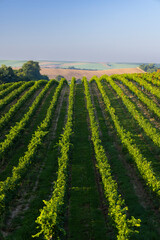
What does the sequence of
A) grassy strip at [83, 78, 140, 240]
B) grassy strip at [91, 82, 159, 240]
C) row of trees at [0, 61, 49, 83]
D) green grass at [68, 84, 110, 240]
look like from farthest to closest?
row of trees at [0, 61, 49, 83] → grassy strip at [91, 82, 159, 240] → green grass at [68, 84, 110, 240] → grassy strip at [83, 78, 140, 240]

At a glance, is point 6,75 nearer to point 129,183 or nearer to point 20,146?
point 20,146

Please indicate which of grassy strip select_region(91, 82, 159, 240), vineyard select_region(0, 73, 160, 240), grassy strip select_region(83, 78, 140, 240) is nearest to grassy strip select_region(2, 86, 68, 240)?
vineyard select_region(0, 73, 160, 240)

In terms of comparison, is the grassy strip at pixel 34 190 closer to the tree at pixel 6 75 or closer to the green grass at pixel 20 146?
the green grass at pixel 20 146

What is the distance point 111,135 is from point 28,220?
53.8ft

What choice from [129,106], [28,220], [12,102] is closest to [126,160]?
[28,220]

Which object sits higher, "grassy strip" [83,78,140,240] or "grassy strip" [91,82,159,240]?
"grassy strip" [83,78,140,240]

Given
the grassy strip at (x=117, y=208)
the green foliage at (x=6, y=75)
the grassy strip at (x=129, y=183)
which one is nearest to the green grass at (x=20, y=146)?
the grassy strip at (x=117, y=208)

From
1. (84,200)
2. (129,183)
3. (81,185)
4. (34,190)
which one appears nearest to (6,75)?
(34,190)

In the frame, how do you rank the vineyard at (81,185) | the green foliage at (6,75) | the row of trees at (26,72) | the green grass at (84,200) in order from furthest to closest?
the row of trees at (26,72)
the green foliage at (6,75)
the green grass at (84,200)
the vineyard at (81,185)

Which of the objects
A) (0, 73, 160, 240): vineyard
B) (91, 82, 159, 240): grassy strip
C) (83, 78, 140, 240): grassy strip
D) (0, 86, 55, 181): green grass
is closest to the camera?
(83, 78, 140, 240): grassy strip

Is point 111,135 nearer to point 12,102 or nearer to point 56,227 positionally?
point 56,227

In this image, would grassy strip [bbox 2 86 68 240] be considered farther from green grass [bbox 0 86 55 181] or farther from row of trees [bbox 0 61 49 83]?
row of trees [bbox 0 61 49 83]

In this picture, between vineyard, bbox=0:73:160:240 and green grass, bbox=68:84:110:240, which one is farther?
green grass, bbox=68:84:110:240

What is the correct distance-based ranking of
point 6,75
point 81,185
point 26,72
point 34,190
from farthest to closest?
1. point 26,72
2. point 6,75
3. point 81,185
4. point 34,190
